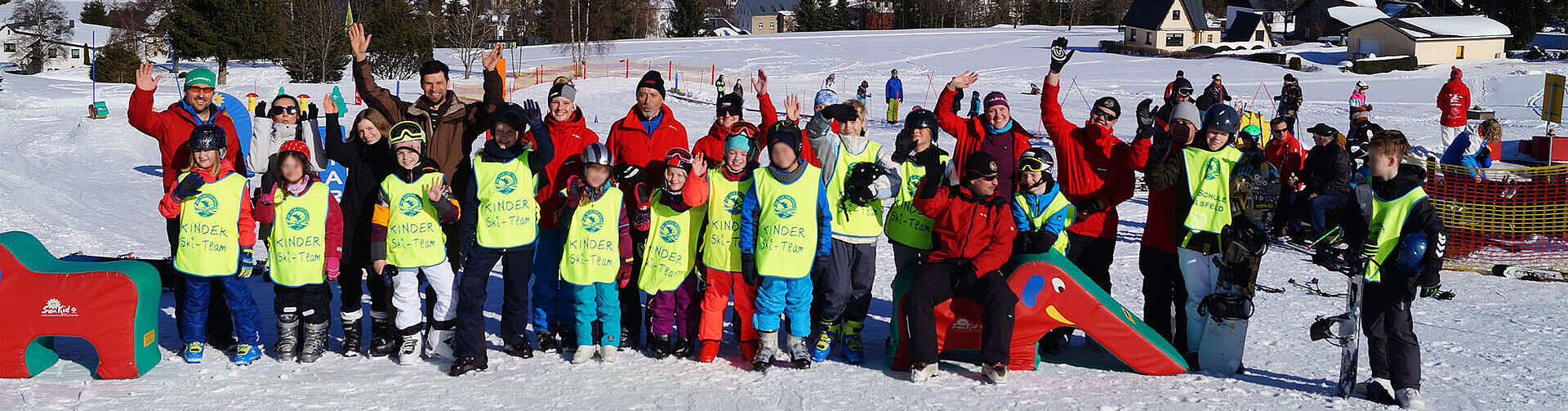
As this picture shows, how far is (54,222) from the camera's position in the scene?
1122cm

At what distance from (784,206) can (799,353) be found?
2.72 ft

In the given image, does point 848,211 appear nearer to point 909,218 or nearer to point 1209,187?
point 909,218

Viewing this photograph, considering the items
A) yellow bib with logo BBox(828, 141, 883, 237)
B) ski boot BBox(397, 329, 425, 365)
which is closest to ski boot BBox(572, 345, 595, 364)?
ski boot BBox(397, 329, 425, 365)

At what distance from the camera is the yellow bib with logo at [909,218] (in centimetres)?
642

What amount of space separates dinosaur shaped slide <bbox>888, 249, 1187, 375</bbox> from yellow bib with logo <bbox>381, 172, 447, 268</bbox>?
8.43 ft

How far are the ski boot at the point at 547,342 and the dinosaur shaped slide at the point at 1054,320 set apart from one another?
6.51 ft

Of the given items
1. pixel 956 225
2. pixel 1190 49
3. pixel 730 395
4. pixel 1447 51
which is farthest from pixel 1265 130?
pixel 1190 49

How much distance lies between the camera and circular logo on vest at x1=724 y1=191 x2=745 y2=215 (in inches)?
245

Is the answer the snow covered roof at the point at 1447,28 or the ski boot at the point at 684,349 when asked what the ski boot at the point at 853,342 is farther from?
the snow covered roof at the point at 1447,28

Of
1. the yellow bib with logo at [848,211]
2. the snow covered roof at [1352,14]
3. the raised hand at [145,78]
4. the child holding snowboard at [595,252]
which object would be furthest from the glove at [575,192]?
the snow covered roof at [1352,14]

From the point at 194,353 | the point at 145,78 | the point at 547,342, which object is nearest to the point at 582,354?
the point at 547,342

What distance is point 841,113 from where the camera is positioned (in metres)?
6.40

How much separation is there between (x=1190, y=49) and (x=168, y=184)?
2009 inches

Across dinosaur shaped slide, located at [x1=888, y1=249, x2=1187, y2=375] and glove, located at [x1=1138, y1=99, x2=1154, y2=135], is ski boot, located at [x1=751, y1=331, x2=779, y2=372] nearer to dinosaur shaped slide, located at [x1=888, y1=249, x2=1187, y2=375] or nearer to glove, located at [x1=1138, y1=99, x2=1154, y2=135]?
dinosaur shaped slide, located at [x1=888, y1=249, x2=1187, y2=375]
